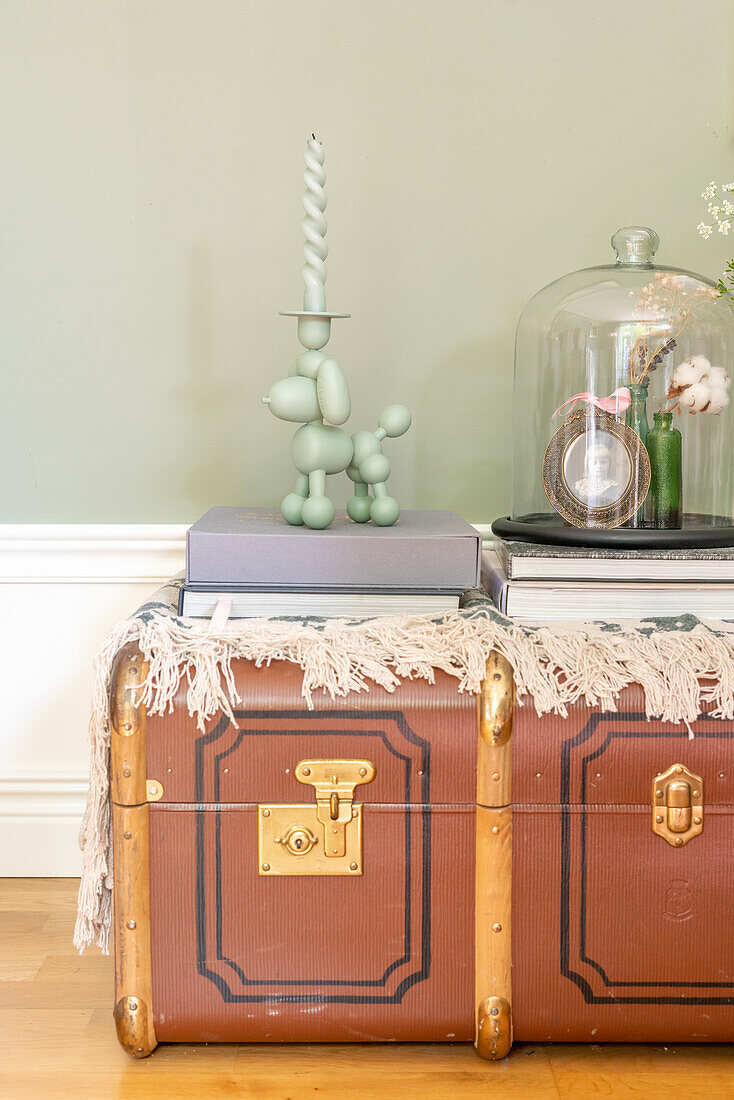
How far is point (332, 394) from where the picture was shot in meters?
1.10

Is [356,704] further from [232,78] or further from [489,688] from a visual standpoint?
[232,78]

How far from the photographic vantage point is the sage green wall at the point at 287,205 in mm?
1326

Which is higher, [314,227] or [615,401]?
[314,227]

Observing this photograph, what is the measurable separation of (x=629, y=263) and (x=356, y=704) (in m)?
0.70

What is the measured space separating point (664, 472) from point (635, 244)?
0.31 metres

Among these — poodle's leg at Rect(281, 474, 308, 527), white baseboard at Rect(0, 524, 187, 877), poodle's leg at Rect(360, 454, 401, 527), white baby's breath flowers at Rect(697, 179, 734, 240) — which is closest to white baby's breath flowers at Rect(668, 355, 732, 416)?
white baby's breath flowers at Rect(697, 179, 734, 240)

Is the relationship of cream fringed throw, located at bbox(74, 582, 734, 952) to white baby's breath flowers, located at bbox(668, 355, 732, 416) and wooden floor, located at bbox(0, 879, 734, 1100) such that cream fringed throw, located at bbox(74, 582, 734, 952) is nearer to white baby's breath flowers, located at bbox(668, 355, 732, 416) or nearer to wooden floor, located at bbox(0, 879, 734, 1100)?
wooden floor, located at bbox(0, 879, 734, 1100)

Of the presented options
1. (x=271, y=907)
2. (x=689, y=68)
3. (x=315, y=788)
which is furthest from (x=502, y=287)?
(x=271, y=907)

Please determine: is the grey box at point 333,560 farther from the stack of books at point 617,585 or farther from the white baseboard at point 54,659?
the white baseboard at point 54,659

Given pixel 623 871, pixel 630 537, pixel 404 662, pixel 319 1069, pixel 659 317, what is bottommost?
pixel 319 1069

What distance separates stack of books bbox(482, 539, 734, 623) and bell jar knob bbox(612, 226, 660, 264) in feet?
1.36

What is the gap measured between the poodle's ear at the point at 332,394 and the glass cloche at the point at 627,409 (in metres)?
0.25

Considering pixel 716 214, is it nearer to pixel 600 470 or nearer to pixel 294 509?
pixel 600 470

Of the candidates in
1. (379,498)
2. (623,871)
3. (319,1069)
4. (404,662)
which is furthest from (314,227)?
(319,1069)
